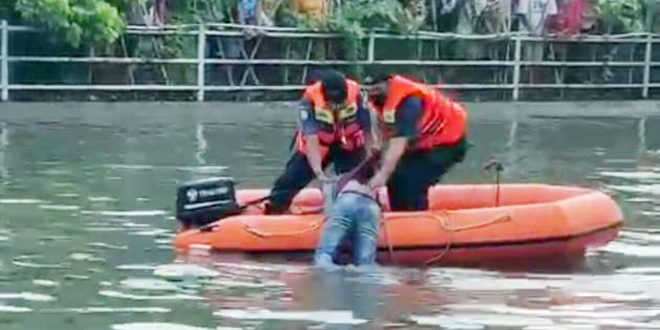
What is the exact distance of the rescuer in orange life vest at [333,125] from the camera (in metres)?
13.6

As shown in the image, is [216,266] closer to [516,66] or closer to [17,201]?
[17,201]

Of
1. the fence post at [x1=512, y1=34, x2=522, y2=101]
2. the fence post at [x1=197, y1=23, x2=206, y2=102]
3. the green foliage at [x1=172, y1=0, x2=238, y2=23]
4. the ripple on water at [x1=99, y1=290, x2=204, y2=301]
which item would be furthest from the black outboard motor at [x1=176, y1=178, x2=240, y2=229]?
the fence post at [x1=512, y1=34, x2=522, y2=101]

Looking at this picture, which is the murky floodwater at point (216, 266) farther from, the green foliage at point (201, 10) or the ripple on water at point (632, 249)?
the green foliage at point (201, 10)

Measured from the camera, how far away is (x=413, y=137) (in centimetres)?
1351

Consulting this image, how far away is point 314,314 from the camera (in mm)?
11391

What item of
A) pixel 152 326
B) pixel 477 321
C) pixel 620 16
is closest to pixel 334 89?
pixel 477 321

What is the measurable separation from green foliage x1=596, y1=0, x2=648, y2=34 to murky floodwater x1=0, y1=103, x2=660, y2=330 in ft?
32.2

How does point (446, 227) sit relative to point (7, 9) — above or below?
below

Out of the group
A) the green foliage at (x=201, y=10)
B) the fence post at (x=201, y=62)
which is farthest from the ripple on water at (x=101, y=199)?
the green foliage at (x=201, y=10)

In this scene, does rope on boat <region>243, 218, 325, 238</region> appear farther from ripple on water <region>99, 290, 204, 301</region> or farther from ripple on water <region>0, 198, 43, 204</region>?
ripple on water <region>0, 198, 43, 204</region>

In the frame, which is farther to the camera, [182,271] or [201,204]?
[201,204]

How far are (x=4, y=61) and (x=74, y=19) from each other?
1035mm

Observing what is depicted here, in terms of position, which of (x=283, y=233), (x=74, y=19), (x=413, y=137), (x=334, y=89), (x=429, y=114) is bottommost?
(x=283, y=233)

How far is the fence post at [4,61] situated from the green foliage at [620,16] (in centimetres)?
1084
